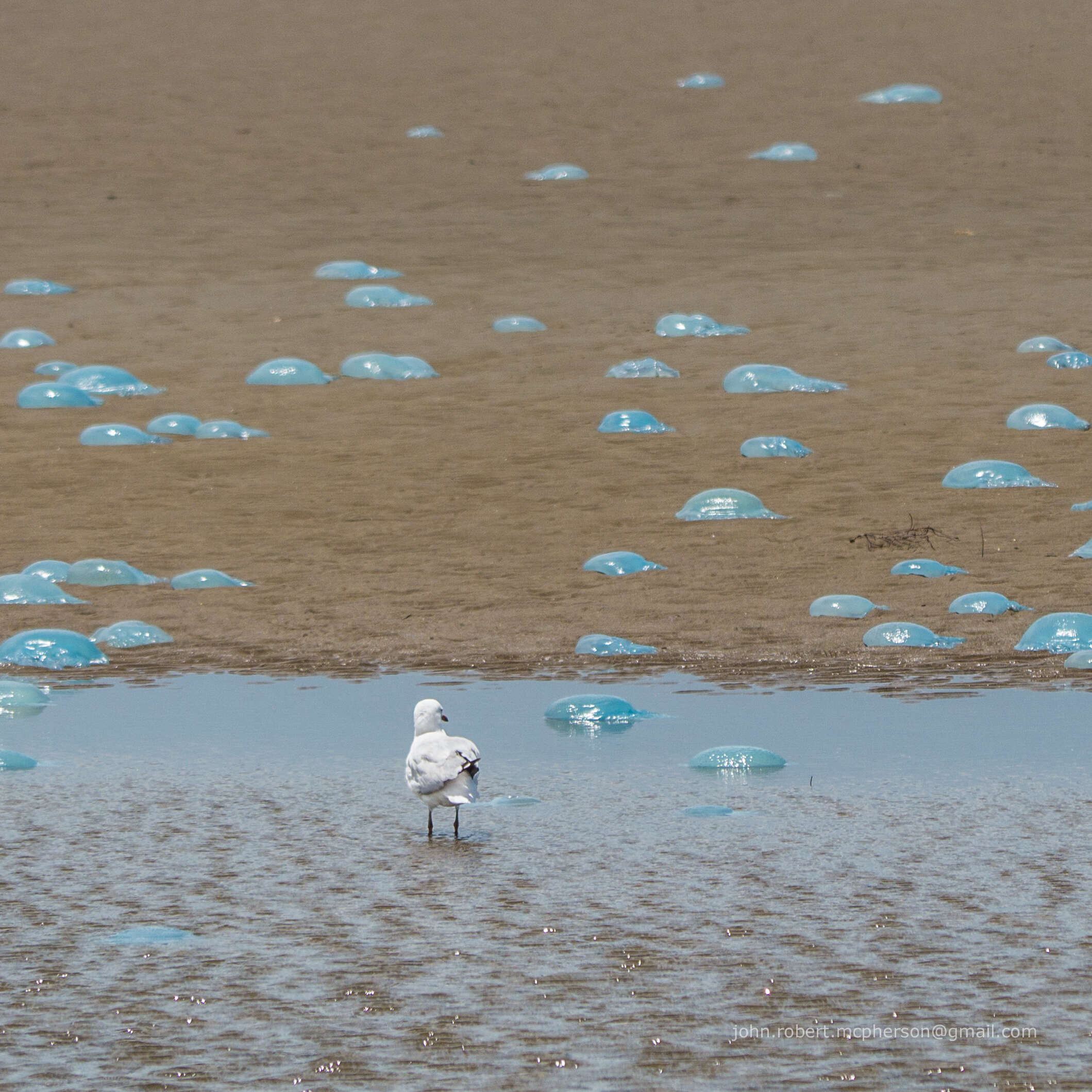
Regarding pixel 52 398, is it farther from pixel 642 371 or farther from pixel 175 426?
pixel 642 371

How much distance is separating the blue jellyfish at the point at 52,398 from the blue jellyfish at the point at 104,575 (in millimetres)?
7169

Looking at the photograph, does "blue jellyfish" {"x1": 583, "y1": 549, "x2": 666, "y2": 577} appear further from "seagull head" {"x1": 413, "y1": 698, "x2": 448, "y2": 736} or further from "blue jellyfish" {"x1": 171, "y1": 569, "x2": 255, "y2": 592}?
"seagull head" {"x1": 413, "y1": 698, "x2": 448, "y2": 736}

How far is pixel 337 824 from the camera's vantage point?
6.94m

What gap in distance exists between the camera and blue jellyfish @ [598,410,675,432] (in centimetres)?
1838

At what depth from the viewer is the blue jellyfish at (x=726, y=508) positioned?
14.8 meters

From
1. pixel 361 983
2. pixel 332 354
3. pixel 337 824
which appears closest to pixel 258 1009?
pixel 361 983

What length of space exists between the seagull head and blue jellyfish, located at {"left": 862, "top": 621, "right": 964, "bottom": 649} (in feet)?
14.4

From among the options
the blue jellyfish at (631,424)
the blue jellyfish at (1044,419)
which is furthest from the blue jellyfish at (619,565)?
the blue jellyfish at (1044,419)

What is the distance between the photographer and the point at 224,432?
18.5m

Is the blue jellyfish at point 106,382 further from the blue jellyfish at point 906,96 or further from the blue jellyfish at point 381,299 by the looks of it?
the blue jellyfish at point 906,96

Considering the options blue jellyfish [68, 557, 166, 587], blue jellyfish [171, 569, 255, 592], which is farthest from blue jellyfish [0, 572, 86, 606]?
blue jellyfish [171, 569, 255, 592]

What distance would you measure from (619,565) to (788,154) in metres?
21.5

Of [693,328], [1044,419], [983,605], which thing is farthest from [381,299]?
[983,605]

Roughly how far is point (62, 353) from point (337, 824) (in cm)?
1683
